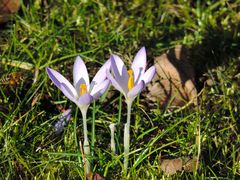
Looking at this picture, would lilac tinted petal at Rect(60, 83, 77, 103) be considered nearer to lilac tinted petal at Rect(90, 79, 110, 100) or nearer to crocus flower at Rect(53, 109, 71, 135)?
lilac tinted petal at Rect(90, 79, 110, 100)

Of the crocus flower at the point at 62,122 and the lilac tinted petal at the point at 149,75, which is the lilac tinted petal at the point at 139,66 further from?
the crocus flower at the point at 62,122

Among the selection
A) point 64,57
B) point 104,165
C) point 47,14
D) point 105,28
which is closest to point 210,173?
point 104,165

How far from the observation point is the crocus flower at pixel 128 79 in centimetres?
212

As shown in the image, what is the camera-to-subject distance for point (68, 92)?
2.12 m

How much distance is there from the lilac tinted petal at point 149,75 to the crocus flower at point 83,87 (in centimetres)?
14

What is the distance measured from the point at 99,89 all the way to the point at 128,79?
0.13 metres

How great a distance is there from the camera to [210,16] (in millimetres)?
3264

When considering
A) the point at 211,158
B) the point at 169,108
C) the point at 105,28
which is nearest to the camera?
the point at 211,158

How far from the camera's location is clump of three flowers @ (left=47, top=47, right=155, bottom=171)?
2111 millimetres

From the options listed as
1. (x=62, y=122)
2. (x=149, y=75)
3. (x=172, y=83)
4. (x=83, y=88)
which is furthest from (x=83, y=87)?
(x=172, y=83)

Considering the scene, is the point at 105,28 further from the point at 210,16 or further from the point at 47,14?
the point at 210,16

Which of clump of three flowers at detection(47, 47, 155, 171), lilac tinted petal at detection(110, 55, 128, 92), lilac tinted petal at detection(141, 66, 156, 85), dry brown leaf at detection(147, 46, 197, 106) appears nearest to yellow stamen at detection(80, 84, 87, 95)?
clump of three flowers at detection(47, 47, 155, 171)

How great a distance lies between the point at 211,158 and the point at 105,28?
39.2 inches

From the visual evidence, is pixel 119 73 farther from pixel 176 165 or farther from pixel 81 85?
pixel 176 165
